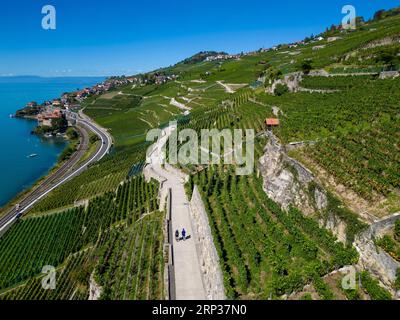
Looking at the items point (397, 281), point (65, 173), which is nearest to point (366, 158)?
point (397, 281)

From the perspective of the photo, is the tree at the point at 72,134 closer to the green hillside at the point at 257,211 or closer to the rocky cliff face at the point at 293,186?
the green hillside at the point at 257,211

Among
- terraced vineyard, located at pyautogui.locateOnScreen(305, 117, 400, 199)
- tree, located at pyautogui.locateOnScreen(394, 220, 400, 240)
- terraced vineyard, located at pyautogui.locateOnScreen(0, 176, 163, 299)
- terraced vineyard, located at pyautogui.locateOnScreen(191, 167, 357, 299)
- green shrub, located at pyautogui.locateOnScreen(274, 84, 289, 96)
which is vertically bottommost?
terraced vineyard, located at pyautogui.locateOnScreen(0, 176, 163, 299)

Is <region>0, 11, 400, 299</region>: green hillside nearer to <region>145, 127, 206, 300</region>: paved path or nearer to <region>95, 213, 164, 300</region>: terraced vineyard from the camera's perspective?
<region>95, 213, 164, 300</region>: terraced vineyard

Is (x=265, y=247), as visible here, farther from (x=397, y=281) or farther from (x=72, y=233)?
(x=72, y=233)

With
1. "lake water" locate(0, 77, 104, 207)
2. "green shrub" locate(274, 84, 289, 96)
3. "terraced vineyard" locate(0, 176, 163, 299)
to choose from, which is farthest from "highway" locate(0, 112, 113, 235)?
"green shrub" locate(274, 84, 289, 96)

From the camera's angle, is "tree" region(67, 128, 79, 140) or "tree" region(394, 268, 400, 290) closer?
"tree" region(394, 268, 400, 290)

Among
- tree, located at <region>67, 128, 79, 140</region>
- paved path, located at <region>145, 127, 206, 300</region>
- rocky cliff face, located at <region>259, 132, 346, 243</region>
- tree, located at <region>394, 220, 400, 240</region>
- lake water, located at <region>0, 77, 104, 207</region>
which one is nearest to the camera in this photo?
tree, located at <region>394, 220, 400, 240</region>

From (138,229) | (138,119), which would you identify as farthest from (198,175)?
(138,119)

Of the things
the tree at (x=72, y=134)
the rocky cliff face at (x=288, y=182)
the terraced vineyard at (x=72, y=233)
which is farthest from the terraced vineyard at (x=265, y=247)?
the tree at (x=72, y=134)
